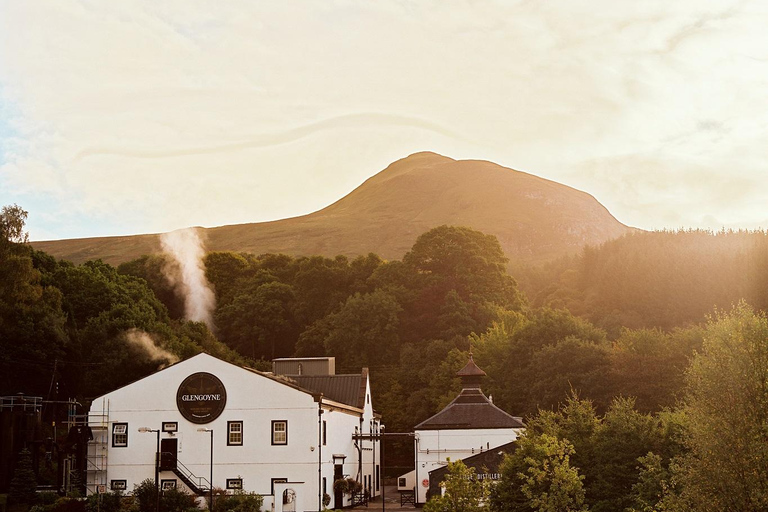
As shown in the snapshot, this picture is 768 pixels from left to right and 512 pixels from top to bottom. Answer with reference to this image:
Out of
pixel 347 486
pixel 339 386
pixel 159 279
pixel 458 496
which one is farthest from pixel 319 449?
pixel 159 279

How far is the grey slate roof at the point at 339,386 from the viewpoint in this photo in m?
61.6

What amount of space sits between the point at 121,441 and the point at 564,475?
101 ft

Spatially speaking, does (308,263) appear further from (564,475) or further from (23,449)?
(564,475)

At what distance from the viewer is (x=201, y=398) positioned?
174 ft

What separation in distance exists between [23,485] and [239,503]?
12302 millimetres

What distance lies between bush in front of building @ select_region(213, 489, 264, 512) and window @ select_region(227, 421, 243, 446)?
4.60 m

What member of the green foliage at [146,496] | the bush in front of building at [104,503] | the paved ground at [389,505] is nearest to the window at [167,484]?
the green foliage at [146,496]

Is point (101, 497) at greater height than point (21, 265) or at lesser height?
lesser

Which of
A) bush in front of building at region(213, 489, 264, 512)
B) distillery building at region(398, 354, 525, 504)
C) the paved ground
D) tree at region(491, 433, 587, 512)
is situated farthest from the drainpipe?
tree at region(491, 433, 587, 512)

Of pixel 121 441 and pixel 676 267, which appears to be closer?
pixel 121 441

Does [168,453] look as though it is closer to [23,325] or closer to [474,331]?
[23,325]

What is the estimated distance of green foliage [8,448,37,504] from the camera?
48.3 meters

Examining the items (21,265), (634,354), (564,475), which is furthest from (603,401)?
(21,265)

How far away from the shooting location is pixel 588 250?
4213 inches
